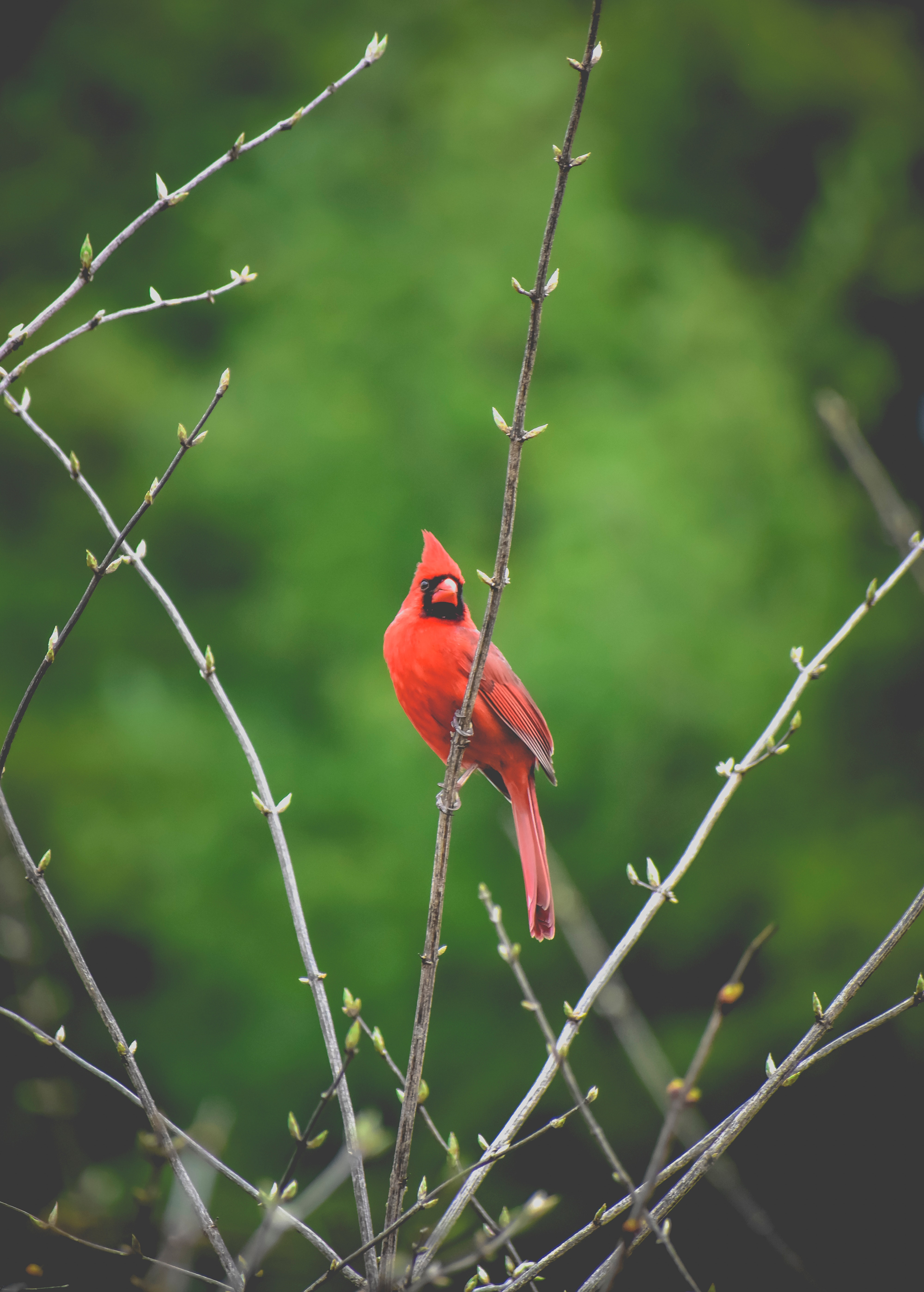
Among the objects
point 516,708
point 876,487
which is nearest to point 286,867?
point 516,708

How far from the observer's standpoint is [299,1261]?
457cm

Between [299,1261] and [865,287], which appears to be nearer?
[299,1261]

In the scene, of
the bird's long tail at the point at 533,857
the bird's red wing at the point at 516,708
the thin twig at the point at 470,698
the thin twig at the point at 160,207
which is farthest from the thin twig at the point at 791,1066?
the thin twig at the point at 160,207

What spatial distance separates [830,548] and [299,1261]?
15.4 ft

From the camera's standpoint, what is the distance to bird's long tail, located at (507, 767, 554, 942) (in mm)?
1886

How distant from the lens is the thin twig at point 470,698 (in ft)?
3.93

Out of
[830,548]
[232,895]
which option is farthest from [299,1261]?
[830,548]

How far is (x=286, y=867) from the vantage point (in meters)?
1.66

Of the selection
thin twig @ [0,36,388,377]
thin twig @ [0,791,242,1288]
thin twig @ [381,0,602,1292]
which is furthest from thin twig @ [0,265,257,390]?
thin twig @ [0,791,242,1288]

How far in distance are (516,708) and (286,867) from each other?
0.71m

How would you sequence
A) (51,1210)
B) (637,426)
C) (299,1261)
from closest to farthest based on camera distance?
1. (51,1210)
2. (299,1261)
3. (637,426)

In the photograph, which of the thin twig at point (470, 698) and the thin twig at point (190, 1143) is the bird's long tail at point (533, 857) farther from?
the thin twig at point (190, 1143)

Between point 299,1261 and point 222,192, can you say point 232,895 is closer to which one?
point 299,1261

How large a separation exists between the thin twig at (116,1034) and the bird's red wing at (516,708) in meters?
0.96
